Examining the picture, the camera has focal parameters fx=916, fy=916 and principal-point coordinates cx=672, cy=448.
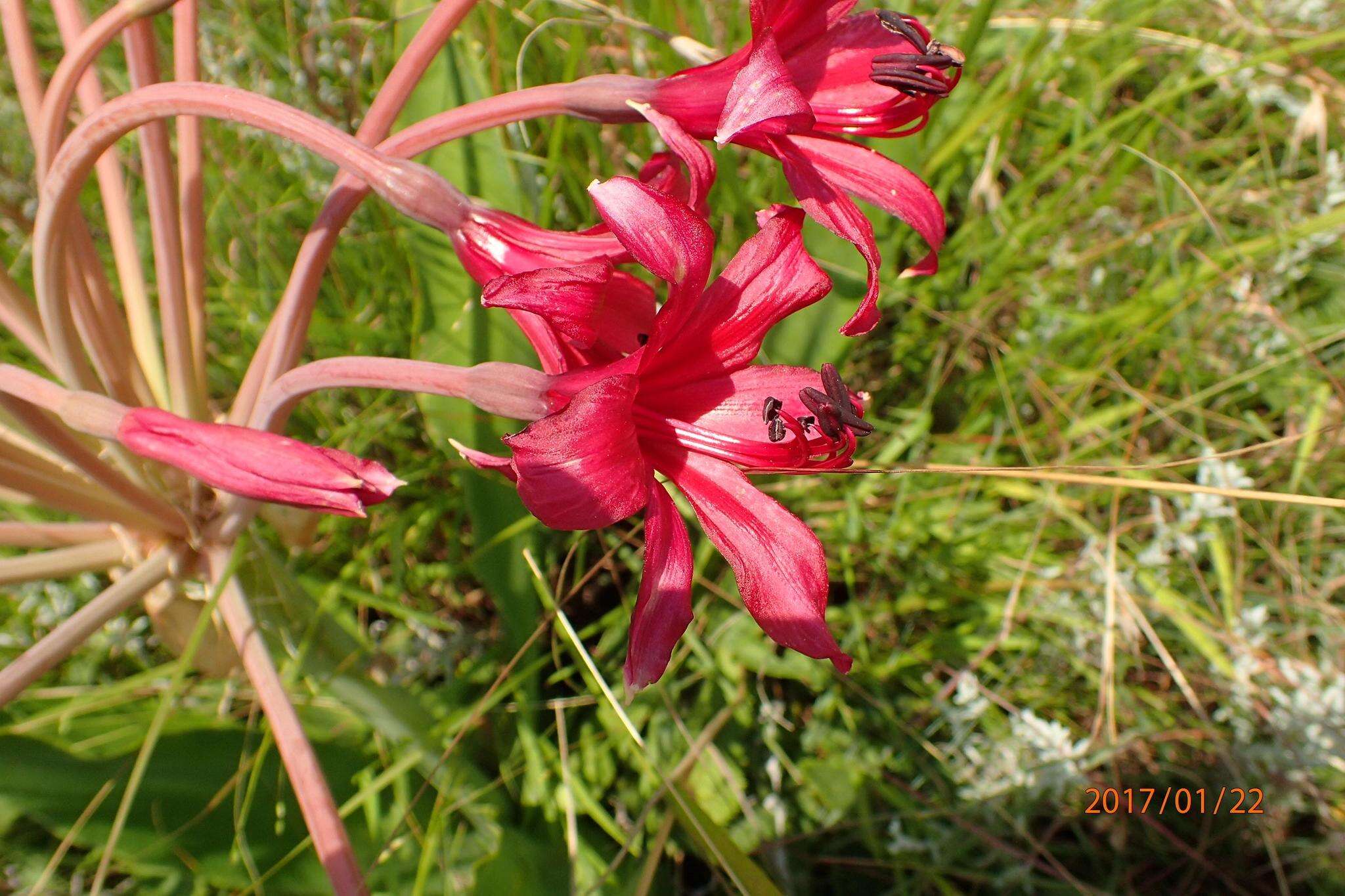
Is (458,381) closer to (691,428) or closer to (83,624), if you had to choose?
(691,428)

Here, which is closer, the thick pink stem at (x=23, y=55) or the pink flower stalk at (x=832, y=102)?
the pink flower stalk at (x=832, y=102)

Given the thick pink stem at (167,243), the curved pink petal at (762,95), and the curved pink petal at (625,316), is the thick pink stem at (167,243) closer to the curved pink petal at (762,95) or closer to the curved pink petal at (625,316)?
the curved pink petal at (625,316)

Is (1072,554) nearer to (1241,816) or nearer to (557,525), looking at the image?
(1241,816)

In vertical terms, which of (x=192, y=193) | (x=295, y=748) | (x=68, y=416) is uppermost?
(x=192, y=193)

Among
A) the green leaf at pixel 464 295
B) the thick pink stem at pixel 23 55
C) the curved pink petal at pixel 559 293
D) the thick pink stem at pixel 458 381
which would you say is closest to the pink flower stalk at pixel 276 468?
the thick pink stem at pixel 458 381
